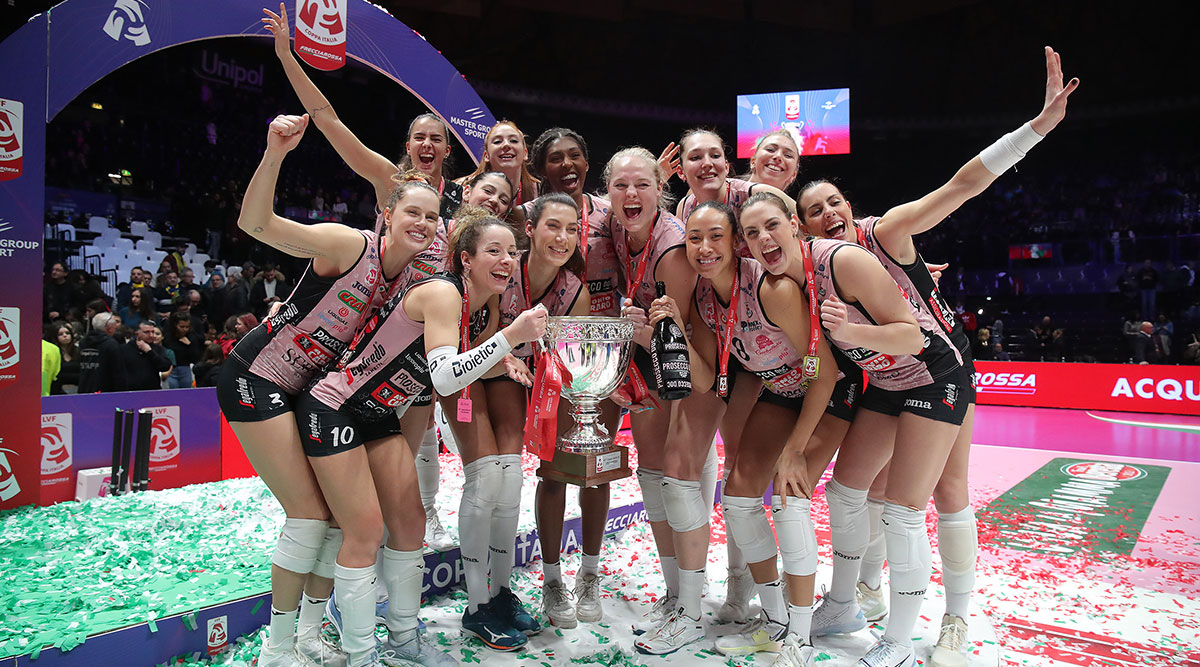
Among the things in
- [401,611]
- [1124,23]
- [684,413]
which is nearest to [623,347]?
[684,413]

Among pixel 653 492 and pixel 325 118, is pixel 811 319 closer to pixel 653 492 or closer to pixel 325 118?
pixel 653 492

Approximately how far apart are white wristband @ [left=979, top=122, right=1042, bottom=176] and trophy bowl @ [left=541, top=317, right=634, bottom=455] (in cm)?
153

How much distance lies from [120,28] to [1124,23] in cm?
2191

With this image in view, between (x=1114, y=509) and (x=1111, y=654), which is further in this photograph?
(x=1114, y=509)

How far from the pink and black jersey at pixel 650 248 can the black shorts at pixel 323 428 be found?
4.36 feet

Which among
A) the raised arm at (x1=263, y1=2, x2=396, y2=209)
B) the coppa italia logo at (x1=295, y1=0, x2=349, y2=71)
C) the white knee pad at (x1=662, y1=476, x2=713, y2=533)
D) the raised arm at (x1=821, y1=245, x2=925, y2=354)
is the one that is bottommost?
the white knee pad at (x1=662, y1=476, x2=713, y2=533)

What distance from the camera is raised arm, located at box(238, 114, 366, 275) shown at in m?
2.45

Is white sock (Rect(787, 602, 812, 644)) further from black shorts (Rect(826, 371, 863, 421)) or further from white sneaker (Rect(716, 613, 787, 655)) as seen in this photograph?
black shorts (Rect(826, 371, 863, 421))

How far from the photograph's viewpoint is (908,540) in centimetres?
280

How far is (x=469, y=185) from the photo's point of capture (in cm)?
374

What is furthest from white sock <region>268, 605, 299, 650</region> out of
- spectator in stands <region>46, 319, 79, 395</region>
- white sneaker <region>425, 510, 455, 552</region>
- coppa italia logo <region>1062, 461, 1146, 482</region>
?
coppa italia logo <region>1062, 461, 1146, 482</region>

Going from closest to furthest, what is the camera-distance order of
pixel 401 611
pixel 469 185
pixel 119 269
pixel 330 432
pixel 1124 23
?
pixel 330 432
pixel 401 611
pixel 469 185
pixel 119 269
pixel 1124 23

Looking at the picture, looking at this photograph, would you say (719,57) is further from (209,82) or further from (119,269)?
(119,269)

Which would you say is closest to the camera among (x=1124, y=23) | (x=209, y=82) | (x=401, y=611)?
(x=401, y=611)
